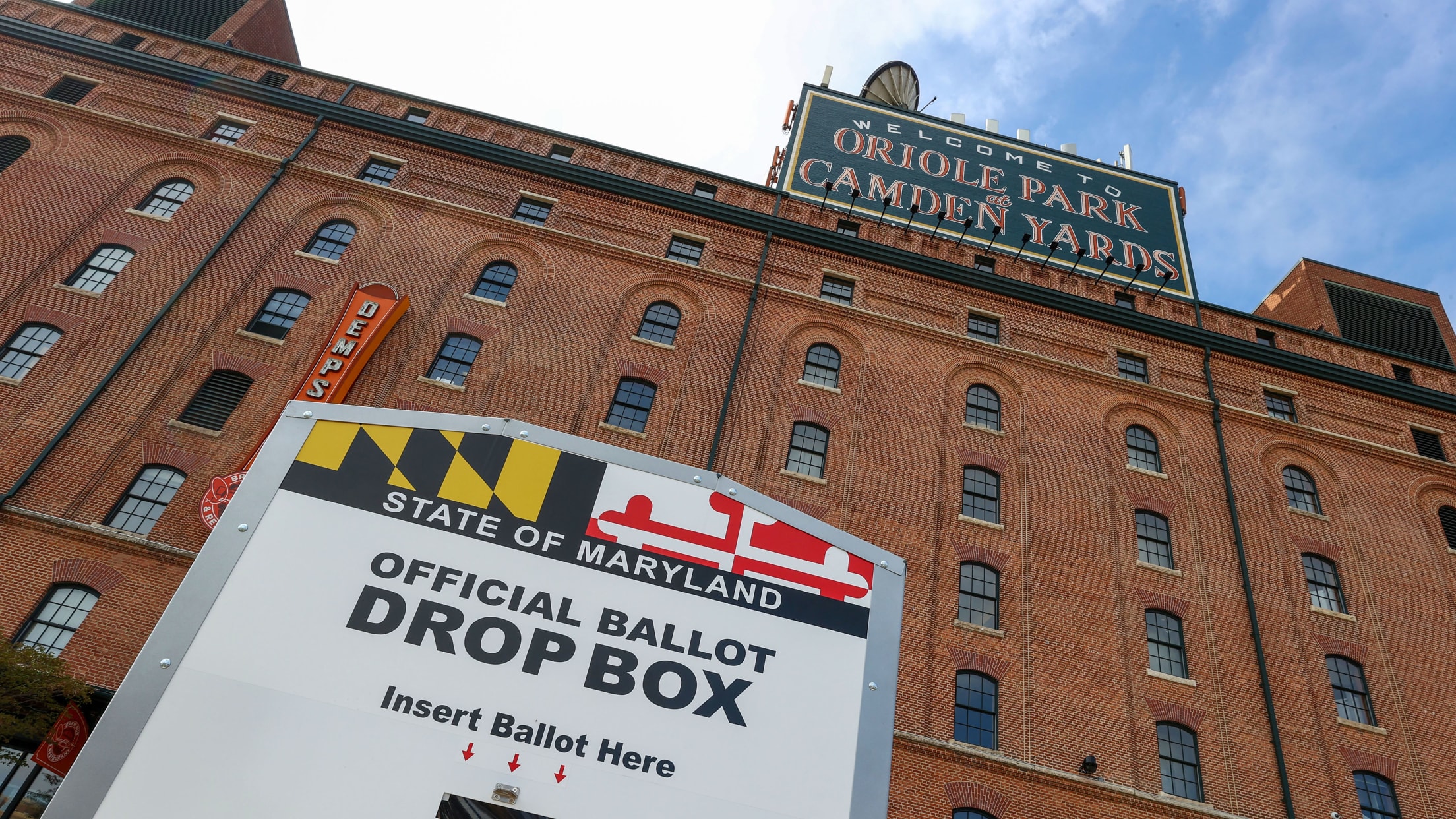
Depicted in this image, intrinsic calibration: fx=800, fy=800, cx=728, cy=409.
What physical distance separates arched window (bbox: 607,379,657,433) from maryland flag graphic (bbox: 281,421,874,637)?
13487 mm

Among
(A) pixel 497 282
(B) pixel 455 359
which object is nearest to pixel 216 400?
(B) pixel 455 359

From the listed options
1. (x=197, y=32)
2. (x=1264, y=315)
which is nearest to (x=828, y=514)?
(x=1264, y=315)

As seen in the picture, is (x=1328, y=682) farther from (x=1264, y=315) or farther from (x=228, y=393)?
(x=228, y=393)

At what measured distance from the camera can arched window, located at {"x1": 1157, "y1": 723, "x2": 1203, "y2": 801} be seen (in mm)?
18000

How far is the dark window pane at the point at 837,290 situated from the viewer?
83.2ft

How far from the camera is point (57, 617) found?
1677 cm

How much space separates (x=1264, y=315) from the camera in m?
36.4

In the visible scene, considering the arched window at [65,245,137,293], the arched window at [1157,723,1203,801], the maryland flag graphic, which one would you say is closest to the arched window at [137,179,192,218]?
the arched window at [65,245,137,293]

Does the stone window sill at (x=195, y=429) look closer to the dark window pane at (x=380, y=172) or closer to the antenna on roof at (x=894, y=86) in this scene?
the dark window pane at (x=380, y=172)

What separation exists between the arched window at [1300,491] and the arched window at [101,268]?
34.0 m

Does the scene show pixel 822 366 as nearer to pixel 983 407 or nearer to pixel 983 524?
pixel 983 407

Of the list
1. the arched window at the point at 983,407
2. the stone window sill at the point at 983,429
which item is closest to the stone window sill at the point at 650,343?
the stone window sill at the point at 983,429

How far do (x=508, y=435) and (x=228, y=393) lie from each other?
642 inches

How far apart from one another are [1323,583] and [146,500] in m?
30.2
